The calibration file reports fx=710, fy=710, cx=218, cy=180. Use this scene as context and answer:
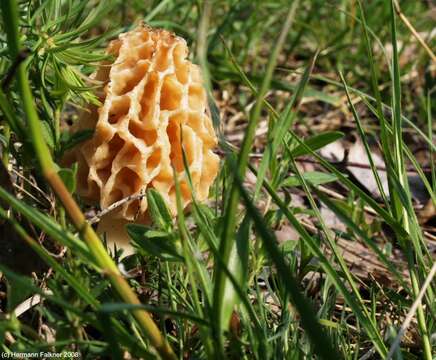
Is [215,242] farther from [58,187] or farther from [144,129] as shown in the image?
[144,129]

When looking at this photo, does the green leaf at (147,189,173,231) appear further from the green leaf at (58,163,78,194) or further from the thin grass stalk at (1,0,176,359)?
the thin grass stalk at (1,0,176,359)

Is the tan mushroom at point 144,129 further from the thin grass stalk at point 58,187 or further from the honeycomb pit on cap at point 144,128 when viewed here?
the thin grass stalk at point 58,187

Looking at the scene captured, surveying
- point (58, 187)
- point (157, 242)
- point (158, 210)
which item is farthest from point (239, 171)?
point (158, 210)

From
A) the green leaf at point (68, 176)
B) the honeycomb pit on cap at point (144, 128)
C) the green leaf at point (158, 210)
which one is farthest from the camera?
the honeycomb pit on cap at point (144, 128)

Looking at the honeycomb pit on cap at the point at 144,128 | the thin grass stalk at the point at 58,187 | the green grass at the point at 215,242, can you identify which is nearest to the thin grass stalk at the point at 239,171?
the green grass at the point at 215,242

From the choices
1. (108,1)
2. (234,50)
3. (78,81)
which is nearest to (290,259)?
(78,81)

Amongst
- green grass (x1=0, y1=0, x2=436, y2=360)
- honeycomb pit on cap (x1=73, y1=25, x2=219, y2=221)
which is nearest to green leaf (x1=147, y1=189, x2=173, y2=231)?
green grass (x1=0, y1=0, x2=436, y2=360)

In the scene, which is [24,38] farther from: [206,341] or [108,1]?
[206,341]

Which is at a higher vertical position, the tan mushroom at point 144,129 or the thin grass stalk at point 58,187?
the thin grass stalk at point 58,187
